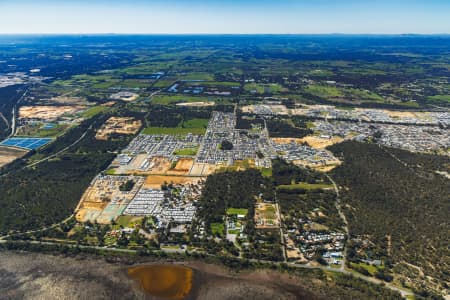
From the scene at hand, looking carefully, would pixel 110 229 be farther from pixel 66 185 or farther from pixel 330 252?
pixel 330 252

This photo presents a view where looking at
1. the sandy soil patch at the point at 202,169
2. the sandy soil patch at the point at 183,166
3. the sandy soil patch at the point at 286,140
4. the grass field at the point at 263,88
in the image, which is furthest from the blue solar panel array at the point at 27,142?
the grass field at the point at 263,88

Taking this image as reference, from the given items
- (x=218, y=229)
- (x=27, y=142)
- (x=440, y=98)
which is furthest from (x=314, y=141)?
(x=440, y=98)

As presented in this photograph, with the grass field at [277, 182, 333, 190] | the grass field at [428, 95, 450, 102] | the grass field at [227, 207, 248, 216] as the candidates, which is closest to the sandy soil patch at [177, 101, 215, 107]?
the grass field at [277, 182, 333, 190]

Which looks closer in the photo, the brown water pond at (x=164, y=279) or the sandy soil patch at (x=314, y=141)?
the brown water pond at (x=164, y=279)

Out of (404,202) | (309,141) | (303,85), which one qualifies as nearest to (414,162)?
(404,202)

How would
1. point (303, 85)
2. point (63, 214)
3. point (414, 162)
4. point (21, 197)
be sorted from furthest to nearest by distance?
→ point (303, 85), point (414, 162), point (21, 197), point (63, 214)

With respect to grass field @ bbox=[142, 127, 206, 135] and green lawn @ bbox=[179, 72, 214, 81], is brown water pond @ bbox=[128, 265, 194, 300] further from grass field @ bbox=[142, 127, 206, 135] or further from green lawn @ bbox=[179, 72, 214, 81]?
green lawn @ bbox=[179, 72, 214, 81]

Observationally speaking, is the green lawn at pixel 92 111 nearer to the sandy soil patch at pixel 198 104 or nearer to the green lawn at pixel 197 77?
the sandy soil patch at pixel 198 104
